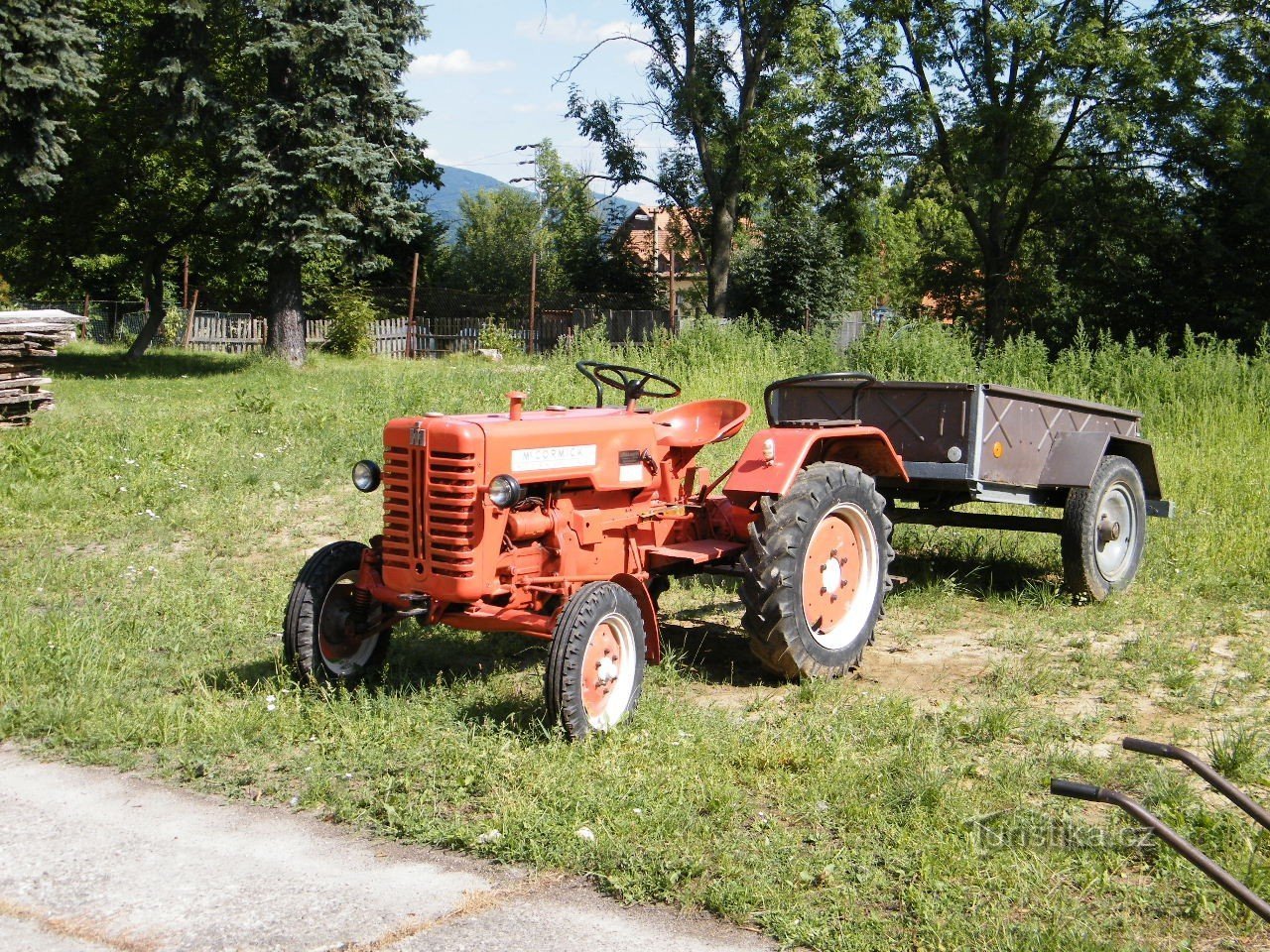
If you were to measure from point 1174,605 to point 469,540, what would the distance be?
4.63 meters

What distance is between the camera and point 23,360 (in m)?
13.3

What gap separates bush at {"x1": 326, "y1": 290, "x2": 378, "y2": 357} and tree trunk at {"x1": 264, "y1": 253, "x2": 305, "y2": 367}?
3.84 meters

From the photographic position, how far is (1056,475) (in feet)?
24.7

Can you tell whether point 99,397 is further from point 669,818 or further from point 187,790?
point 669,818

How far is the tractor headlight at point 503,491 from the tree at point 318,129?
15.7m

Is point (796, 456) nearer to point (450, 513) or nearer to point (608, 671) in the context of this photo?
point (608, 671)

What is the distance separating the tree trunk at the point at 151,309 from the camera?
23.3 metres

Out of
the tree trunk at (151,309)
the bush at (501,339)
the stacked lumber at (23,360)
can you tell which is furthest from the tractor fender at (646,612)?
the bush at (501,339)

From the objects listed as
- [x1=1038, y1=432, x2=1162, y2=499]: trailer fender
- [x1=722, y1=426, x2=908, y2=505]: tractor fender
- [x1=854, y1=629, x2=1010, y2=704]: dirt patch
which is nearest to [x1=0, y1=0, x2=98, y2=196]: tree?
[x1=722, y1=426, x2=908, y2=505]: tractor fender

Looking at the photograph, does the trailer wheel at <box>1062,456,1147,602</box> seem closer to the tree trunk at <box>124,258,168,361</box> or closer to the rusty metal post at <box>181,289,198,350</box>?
the tree trunk at <box>124,258,168,361</box>

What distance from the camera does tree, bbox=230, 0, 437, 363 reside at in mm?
19484

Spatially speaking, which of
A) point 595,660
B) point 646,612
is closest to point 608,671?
point 595,660

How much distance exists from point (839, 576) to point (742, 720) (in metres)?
1.22

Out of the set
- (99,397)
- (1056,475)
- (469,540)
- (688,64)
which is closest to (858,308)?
(688,64)
